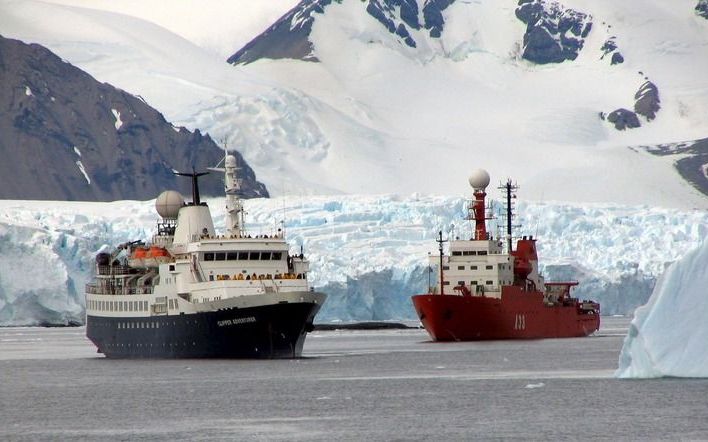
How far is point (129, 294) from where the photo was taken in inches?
2552

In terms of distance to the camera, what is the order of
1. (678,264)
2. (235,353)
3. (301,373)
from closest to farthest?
1. (678,264)
2. (301,373)
3. (235,353)

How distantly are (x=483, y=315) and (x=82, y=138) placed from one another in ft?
298

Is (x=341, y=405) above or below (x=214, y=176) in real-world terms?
below

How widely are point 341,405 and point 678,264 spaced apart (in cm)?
954

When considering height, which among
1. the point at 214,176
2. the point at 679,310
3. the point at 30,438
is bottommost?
the point at 30,438

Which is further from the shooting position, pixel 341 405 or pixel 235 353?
pixel 235 353

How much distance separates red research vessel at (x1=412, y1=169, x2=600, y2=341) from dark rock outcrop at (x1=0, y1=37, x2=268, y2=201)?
2891 inches

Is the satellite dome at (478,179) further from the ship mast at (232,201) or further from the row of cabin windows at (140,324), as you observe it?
the row of cabin windows at (140,324)

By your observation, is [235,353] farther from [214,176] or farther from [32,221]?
[214,176]

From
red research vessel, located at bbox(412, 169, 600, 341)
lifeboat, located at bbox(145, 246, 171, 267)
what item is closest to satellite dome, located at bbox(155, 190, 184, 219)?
lifeboat, located at bbox(145, 246, 171, 267)

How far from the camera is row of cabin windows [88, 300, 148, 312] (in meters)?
63.8

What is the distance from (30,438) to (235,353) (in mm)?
21803

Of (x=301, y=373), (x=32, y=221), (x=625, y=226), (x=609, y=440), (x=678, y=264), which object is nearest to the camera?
(x=609, y=440)

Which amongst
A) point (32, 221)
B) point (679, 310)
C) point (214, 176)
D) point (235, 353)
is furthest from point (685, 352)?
point (214, 176)
